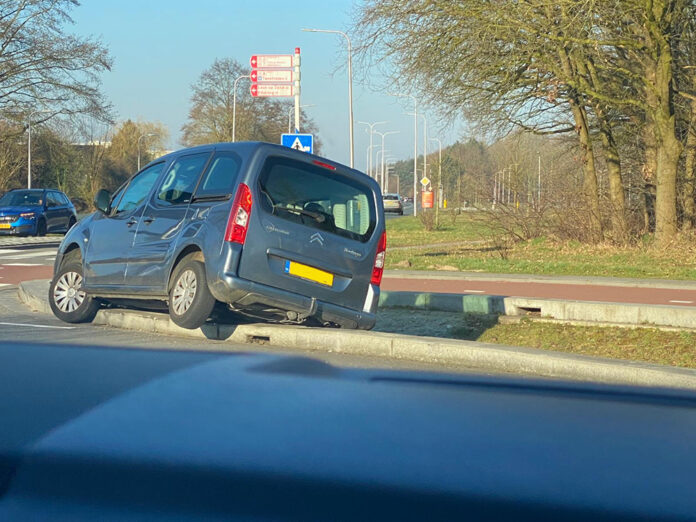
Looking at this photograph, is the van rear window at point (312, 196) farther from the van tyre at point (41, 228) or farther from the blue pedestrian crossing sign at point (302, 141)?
the van tyre at point (41, 228)

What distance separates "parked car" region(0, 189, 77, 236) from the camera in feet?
91.1

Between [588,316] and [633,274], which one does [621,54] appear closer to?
[633,274]

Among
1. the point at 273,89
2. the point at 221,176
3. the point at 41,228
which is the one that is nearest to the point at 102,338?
the point at 221,176

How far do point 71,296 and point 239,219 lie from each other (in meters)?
3.15

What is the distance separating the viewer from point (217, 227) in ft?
24.2

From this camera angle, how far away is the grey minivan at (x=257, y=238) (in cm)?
732

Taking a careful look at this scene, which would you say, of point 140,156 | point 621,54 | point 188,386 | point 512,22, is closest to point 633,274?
point 512,22

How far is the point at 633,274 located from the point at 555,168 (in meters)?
8.98

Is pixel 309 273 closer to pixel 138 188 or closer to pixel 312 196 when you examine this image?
pixel 312 196

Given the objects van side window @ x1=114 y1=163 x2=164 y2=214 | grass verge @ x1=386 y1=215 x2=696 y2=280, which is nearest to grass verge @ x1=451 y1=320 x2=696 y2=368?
van side window @ x1=114 y1=163 x2=164 y2=214

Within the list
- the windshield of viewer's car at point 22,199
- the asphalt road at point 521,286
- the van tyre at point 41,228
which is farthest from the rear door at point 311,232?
the windshield of viewer's car at point 22,199

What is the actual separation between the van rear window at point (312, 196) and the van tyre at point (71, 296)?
9.86 ft

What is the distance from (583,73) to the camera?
21.4 m

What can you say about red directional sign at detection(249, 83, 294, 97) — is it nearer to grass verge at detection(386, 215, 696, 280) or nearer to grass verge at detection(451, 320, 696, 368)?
grass verge at detection(386, 215, 696, 280)
